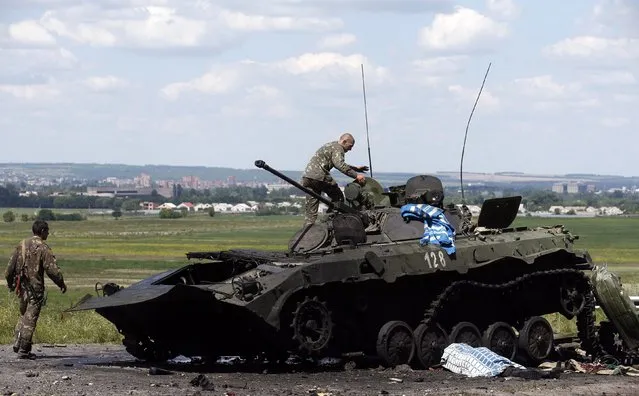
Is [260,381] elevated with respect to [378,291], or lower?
lower

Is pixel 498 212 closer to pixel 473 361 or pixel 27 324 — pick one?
pixel 473 361

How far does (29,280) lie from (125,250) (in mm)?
69259

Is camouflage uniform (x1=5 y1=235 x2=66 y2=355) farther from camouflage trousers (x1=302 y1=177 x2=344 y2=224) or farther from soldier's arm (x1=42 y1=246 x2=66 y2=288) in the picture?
camouflage trousers (x1=302 y1=177 x2=344 y2=224)

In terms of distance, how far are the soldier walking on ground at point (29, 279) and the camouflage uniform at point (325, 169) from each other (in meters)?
4.24

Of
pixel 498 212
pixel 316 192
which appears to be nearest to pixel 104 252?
pixel 498 212

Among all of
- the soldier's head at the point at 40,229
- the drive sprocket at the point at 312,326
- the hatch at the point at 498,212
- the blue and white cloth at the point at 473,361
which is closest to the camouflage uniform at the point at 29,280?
the soldier's head at the point at 40,229

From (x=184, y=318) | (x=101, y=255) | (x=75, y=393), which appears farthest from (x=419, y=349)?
(x=101, y=255)

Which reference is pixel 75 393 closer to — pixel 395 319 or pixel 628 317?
pixel 395 319

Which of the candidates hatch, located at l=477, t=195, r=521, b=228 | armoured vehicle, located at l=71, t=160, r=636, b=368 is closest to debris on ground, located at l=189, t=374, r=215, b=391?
armoured vehicle, located at l=71, t=160, r=636, b=368

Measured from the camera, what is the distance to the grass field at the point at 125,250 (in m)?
26.3

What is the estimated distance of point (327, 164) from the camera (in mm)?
22562

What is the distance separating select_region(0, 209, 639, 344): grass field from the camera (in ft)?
86.2

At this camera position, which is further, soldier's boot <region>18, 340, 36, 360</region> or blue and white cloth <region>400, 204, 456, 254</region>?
blue and white cloth <region>400, 204, 456, 254</region>

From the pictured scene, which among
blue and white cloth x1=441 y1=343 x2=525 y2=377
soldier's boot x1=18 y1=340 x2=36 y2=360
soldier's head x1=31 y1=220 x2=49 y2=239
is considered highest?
soldier's head x1=31 y1=220 x2=49 y2=239
